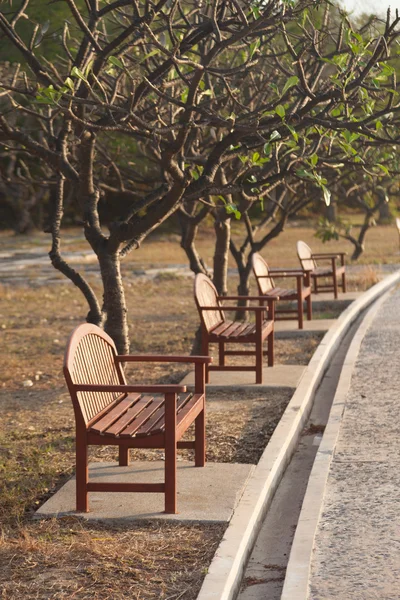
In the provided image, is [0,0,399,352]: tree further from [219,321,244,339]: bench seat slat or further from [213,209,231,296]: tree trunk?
[213,209,231,296]: tree trunk

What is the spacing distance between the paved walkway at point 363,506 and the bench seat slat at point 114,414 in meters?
1.27

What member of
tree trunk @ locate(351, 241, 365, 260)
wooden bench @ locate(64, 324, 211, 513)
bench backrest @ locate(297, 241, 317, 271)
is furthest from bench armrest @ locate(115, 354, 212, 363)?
tree trunk @ locate(351, 241, 365, 260)

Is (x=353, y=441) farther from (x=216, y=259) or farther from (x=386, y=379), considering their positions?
(x=216, y=259)

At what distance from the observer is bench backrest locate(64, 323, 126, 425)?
18.5ft

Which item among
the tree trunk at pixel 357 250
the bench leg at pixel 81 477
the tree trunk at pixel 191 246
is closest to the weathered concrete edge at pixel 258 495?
the bench leg at pixel 81 477

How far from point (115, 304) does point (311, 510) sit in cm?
426

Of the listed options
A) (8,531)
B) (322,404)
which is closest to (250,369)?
(322,404)

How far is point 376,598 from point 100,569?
49.6 inches

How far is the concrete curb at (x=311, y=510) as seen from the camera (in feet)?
15.3

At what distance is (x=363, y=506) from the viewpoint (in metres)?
5.89

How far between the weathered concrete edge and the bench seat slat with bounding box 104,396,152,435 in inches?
30.0

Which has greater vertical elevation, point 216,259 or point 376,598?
point 216,259

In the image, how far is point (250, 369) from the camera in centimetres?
950

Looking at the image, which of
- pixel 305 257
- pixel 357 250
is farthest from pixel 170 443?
A: pixel 357 250
